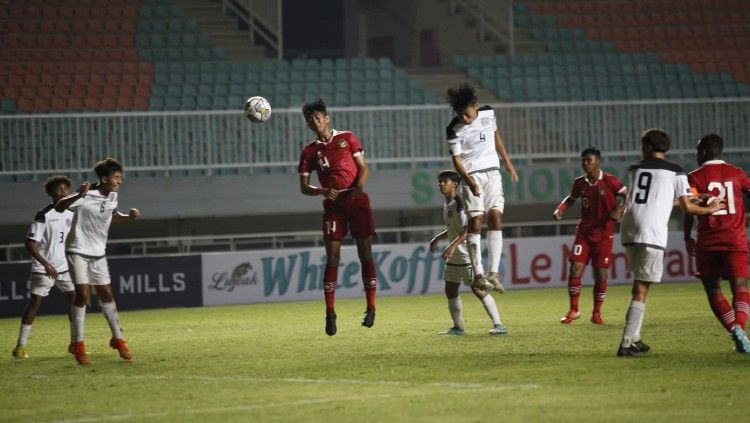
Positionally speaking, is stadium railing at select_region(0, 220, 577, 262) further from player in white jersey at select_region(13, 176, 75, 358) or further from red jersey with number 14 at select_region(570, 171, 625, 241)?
player in white jersey at select_region(13, 176, 75, 358)

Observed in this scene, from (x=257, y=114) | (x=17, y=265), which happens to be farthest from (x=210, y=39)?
(x=257, y=114)

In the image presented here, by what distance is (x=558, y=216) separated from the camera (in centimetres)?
1634

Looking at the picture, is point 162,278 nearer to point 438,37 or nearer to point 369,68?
point 369,68

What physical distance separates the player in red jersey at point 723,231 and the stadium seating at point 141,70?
17708 millimetres

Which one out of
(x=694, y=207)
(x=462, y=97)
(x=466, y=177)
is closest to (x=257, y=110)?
(x=462, y=97)

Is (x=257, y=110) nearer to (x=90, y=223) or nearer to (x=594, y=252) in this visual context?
(x=594, y=252)

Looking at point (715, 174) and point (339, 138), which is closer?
point (715, 174)

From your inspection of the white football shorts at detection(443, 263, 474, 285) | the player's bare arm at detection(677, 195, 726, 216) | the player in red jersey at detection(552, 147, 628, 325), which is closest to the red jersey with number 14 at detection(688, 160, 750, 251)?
the player's bare arm at detection(677, 195, 726, 216)

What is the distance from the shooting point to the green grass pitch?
899 centimetres

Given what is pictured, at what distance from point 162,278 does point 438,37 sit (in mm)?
14213

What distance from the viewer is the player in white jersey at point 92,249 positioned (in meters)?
12.9

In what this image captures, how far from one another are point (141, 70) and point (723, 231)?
19.5 m

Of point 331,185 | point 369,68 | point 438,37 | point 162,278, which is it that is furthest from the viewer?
point 438,37

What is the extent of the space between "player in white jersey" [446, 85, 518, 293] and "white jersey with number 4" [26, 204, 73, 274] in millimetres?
4672
